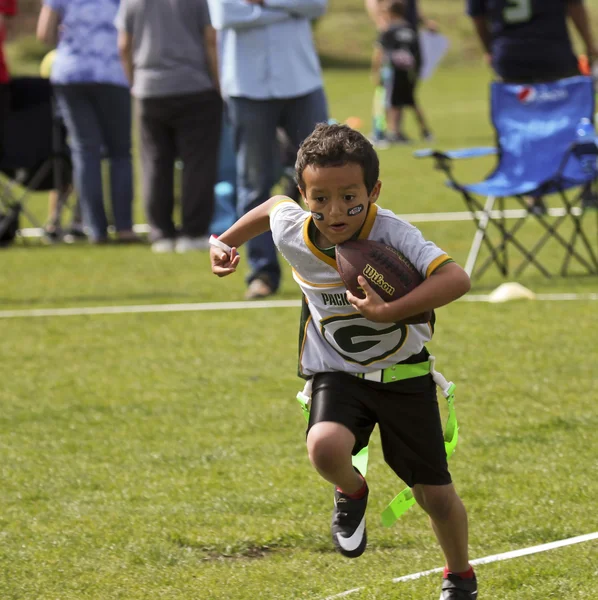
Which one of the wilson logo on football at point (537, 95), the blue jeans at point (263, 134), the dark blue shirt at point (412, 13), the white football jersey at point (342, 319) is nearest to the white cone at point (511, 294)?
the blue jeans at point (263, 134)

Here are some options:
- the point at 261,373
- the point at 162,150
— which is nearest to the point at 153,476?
the point at 261,373

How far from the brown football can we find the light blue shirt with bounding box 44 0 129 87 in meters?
7.48

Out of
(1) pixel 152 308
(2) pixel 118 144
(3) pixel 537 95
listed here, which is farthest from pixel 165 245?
(3) pixel 537 95

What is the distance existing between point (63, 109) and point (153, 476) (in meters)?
6.35

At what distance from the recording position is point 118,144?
1082cm

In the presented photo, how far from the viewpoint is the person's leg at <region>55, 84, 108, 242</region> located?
34.8ft

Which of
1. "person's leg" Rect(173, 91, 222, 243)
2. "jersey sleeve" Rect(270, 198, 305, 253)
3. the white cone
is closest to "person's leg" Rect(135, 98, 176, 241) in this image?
"person's leg" Rect(173, 91, 222, 243)

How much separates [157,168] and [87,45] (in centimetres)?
124

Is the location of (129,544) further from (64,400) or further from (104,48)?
(104,48)

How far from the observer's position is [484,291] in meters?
8.20

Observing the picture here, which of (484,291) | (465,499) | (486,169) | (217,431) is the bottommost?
(486,169)

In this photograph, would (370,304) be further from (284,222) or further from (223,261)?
(223,261)

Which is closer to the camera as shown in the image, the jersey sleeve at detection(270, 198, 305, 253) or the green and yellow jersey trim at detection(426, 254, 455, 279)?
the green and yellow jersey trim at detection(426, 254, 455, 279)

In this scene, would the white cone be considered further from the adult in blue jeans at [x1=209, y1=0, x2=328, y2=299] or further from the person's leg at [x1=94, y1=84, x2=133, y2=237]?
the person's leg at [x1=94, y1=84, x2=133, y2=237]
